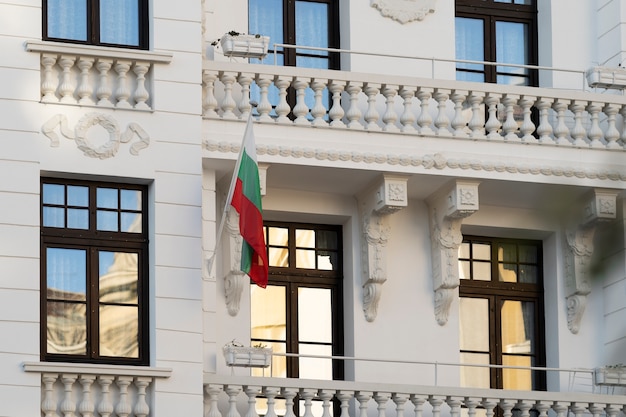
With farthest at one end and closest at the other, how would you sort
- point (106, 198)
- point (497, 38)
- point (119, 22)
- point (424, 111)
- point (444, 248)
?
point (497, 38), point (444, 248), point (424, 111), point (119, 22), point (106, 198)

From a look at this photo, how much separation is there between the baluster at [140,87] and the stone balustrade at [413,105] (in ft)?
2.32

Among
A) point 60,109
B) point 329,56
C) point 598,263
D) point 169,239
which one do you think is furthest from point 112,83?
point 598,263

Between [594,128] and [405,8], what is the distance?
251 centimetres

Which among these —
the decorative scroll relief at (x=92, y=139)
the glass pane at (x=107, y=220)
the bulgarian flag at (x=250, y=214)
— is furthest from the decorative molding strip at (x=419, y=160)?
the glass pane at (x=107, y=220)

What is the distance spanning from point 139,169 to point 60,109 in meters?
0.96

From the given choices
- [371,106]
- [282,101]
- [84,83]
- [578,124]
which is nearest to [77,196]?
[84,83]

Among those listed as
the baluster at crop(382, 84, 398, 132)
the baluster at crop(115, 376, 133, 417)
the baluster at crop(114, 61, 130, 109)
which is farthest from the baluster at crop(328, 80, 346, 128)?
the baluster at crop(115, 376, 133, 417)

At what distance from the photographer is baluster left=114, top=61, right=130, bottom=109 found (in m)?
14.6

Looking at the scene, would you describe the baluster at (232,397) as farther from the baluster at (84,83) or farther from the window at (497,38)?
the window at (497,38)

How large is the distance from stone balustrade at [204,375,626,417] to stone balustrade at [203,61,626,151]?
8.89 ft

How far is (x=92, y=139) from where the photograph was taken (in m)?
14.6

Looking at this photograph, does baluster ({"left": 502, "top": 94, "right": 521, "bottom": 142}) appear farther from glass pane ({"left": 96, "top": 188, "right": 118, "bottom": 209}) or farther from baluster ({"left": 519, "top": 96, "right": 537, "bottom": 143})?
glass pane ({"left": 96, "top": 188, "right": 118, "bottom": 209})

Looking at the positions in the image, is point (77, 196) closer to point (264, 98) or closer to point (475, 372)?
point (264, 98)

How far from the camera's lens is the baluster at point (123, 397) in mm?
13922
